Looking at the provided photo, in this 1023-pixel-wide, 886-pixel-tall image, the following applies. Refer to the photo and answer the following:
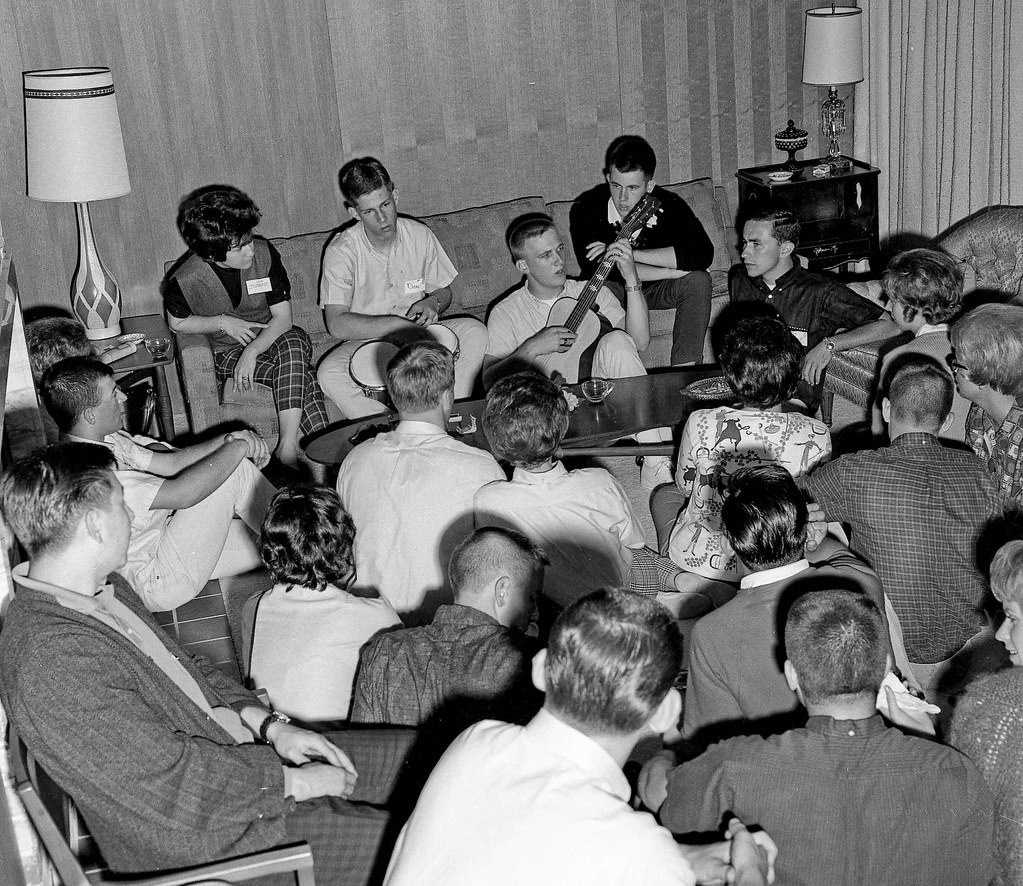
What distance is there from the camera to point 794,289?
174 inches

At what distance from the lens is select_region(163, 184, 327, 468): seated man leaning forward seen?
452cm

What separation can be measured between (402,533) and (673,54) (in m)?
3.49

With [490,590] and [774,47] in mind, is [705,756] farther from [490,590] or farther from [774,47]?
[774,47]

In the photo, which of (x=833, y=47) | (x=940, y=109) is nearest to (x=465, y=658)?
(x=833, y=47)

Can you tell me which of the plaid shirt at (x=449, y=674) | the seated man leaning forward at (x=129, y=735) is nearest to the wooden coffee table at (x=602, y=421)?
the plaid shirt at (x=449, y=674)

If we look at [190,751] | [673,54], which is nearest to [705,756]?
[190,751]

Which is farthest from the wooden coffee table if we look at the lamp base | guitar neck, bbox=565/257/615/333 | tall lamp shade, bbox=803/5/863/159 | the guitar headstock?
tall lamp shade, bbox=803/5/863/159

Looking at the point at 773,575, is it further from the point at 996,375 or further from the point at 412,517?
the point at 996,375

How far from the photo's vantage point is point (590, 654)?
5.19ft

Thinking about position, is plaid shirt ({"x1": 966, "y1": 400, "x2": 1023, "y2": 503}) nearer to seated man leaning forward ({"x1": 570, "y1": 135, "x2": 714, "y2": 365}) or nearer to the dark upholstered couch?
the dark upholstered couch

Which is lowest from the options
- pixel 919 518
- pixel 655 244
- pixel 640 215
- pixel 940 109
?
pixel 919 518

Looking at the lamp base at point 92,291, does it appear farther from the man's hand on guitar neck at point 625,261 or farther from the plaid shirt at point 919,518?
the plaid shirt at point 919,518

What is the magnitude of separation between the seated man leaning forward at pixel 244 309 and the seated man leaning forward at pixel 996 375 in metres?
2.39

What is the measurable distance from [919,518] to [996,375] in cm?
59
